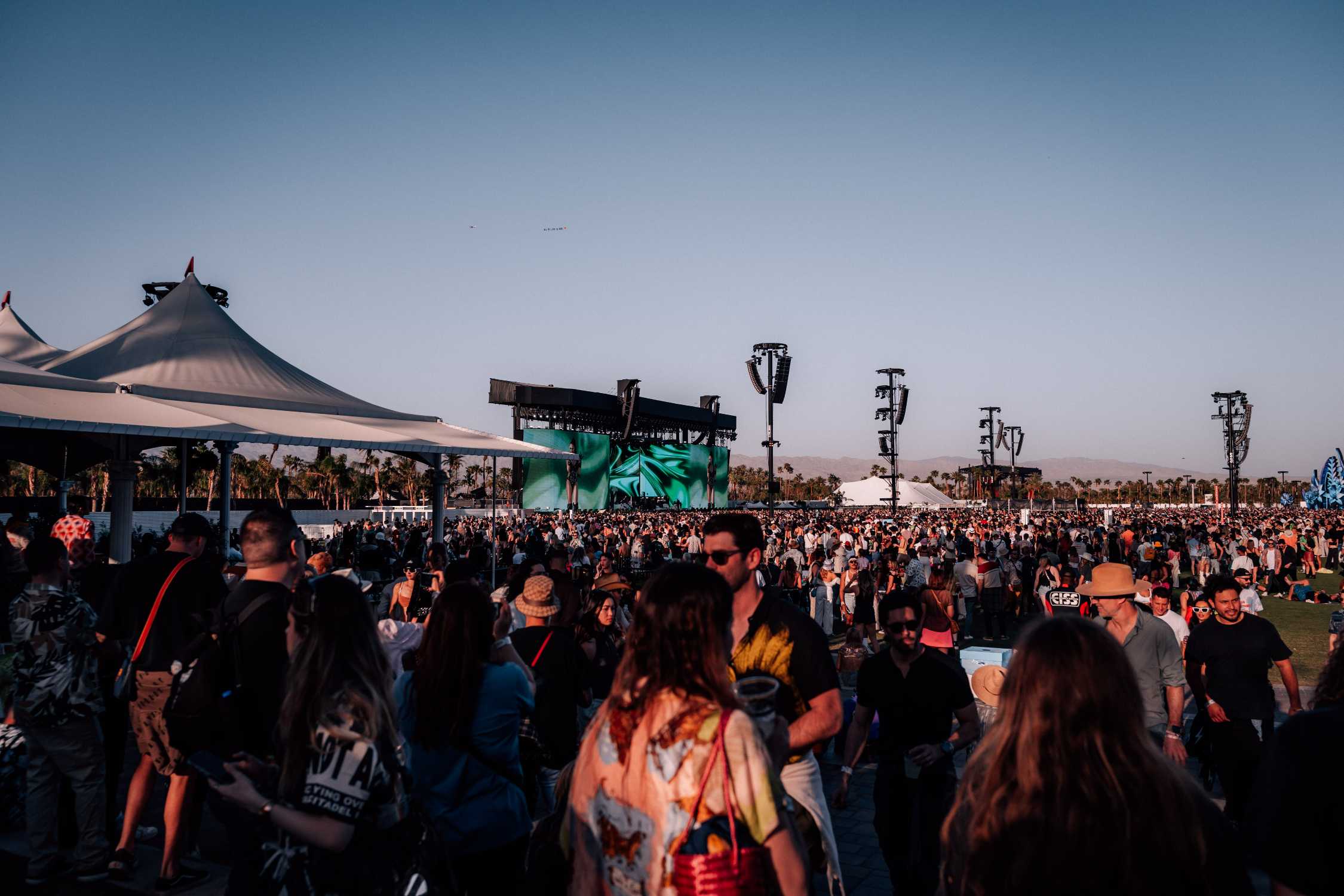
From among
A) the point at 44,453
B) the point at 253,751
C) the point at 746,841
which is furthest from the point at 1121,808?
the point at 44,453

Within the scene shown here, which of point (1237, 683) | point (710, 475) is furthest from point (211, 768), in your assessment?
point (710, 475)

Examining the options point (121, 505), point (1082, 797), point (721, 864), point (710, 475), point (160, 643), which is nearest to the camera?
point (1082, 797)

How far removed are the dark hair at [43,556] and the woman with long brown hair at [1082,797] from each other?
4.80 meters

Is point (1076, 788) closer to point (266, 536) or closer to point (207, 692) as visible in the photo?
point (207, 692)

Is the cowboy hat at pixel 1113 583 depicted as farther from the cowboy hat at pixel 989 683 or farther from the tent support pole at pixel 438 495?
the tent support pole at pixel 438 495

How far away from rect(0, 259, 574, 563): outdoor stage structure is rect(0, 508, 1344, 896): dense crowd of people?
639 centimetres

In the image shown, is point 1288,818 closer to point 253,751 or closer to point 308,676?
point 308,676

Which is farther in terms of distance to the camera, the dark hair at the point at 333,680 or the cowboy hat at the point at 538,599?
the cowboy hat at the point at 538,599

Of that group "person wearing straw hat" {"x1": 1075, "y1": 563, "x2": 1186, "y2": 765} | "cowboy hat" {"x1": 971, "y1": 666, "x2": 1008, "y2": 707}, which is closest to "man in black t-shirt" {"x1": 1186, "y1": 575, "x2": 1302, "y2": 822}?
"person wearing straw hat" {"x1": 1075, "y1": 563, "x2": 1186, "y2": 765}

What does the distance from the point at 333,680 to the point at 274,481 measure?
80.8m

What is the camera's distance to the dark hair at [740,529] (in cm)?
368

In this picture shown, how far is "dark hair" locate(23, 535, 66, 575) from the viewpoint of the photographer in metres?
4.62

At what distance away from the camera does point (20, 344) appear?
19.7 meters

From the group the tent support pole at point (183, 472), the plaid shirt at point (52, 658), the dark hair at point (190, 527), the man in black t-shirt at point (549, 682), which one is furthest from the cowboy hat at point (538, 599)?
the tent support pole at point (183, 472)
